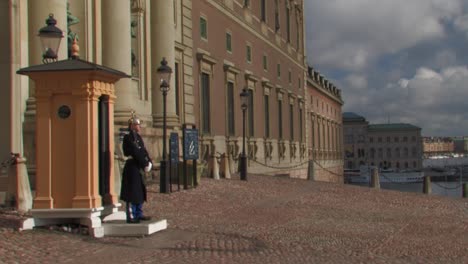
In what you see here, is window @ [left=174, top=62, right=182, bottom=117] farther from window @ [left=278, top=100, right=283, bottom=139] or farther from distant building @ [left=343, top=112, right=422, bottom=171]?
distant building @ [left=343, top=112, right=422, bottom=171]

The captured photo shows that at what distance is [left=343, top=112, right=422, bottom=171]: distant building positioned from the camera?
144750mm

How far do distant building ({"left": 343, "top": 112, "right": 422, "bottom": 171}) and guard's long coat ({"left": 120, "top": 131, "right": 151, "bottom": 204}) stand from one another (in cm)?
13341

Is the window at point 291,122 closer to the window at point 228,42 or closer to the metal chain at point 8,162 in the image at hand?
the window at point 228,42

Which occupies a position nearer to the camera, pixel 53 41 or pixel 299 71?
pixel 53 41

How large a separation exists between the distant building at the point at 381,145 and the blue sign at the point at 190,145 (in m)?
124

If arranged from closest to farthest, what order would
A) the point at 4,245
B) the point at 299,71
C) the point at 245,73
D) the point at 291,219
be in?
1. the point at 4,245
2. the point at 291,219
3. the point at 245,73
4. the point at 299,71

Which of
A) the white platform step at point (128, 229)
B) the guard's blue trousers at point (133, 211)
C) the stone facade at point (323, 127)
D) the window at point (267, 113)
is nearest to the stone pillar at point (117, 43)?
the guard's blue trousers at point (133, 211)

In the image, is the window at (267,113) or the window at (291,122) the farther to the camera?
the window at (291,122)

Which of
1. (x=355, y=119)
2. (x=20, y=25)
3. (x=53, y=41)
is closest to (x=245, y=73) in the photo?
(x=20, y=25)

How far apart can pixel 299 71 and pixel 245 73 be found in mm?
19478

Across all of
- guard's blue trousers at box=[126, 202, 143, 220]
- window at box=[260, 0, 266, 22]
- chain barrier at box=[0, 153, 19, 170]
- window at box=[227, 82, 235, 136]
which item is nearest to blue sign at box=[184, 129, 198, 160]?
chain barrier at box=[0, 153, 19, 170]

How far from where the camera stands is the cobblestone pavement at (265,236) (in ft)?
31.0

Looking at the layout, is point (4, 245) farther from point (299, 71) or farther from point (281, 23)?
point (299, 71)

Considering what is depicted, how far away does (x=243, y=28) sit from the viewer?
127ft
